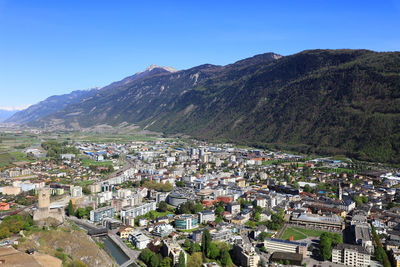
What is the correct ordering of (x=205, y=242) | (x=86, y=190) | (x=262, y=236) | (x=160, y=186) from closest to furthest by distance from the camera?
(x=205, y=242), (x=262, y=236), (x=86, y=190), (x=160, y=186)

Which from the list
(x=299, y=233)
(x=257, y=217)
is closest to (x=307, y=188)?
(x=257, y=217)

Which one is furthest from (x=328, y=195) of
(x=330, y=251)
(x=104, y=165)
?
(x=104, y=165)

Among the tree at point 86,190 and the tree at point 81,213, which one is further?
the tree at point 86,190

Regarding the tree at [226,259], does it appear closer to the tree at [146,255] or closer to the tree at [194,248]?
the tree at [194,248]

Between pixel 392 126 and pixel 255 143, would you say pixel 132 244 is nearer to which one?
pixel 392 126

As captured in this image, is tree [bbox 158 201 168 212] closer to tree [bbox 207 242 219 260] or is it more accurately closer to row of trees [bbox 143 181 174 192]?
row of trees [bbox 143 181 174 192]

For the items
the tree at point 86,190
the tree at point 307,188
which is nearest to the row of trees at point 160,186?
the tree at point 86,190

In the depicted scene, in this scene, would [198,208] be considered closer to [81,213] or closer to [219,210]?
[219,210]
